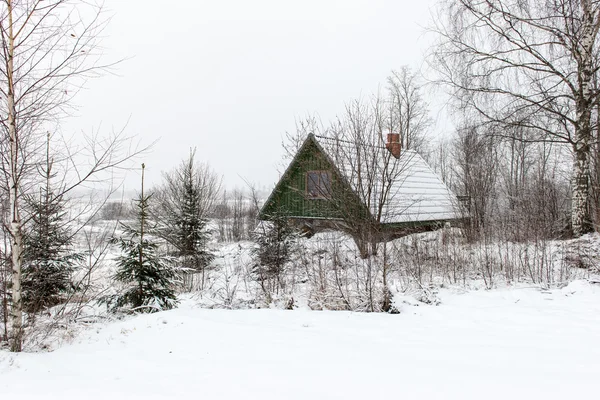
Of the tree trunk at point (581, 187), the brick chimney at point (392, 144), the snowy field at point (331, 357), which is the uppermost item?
the brick chimney at point (392, 144)

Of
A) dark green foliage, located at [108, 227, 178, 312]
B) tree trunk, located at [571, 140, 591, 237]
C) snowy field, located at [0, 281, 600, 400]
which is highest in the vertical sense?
tree trunk, located at [571, 140, 591, 237]

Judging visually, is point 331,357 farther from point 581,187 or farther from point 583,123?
point 583,123

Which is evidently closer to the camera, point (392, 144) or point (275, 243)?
point (392, 144)

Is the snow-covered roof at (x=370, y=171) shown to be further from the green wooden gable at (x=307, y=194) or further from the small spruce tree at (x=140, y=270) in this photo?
the small spruce tree at (x=140, y=270)

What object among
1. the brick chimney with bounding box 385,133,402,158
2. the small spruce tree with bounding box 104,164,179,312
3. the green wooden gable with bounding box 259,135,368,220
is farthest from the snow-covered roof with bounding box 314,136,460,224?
the small spruce tree with bounding box 104,164,179,312

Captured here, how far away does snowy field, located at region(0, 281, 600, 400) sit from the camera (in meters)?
2.83

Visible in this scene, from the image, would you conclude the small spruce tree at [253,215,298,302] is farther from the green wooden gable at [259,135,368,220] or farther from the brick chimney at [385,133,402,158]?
the brick chimney at [385,133,402,158]

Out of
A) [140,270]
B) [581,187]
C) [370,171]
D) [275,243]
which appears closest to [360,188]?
[370,171]

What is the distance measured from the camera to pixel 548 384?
2.78 m

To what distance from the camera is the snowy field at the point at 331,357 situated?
2.83m

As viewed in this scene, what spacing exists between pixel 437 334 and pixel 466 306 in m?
1.43

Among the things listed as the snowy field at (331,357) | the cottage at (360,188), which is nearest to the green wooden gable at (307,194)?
the cottage at (360,188)

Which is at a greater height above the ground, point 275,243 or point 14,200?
point 14,200

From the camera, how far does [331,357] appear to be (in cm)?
347
